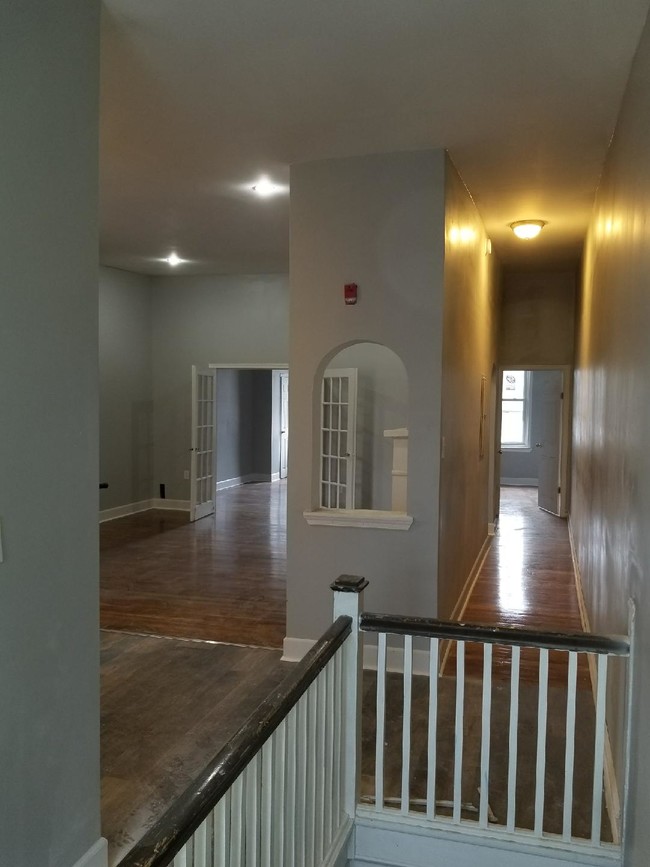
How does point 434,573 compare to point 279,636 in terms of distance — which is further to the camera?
point 279,636

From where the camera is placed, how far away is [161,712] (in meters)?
3.59

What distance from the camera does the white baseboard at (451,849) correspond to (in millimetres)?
2363

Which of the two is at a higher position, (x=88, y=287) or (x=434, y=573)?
(x=88, y=287)

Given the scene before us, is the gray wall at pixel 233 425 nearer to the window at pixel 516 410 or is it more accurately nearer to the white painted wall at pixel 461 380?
the window at pixel 516 410

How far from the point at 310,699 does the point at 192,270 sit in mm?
7364

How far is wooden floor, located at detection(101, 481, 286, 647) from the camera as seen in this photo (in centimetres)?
490

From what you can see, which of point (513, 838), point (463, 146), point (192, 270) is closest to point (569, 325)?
point (192, 270)

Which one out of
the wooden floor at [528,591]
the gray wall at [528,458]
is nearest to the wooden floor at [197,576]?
the wooden floor at [528,591]

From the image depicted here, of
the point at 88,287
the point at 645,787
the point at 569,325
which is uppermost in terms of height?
the point at 569,325

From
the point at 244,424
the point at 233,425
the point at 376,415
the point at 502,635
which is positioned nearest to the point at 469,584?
the point at 376,415

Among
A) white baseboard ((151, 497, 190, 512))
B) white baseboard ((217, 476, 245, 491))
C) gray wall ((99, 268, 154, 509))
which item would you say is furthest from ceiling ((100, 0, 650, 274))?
white baseboard ((217, 476, 245, 491))

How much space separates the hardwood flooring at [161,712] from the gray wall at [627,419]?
5.67ft

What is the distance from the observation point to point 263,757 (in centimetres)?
180

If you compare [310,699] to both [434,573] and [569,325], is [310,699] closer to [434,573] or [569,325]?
[434,573]
